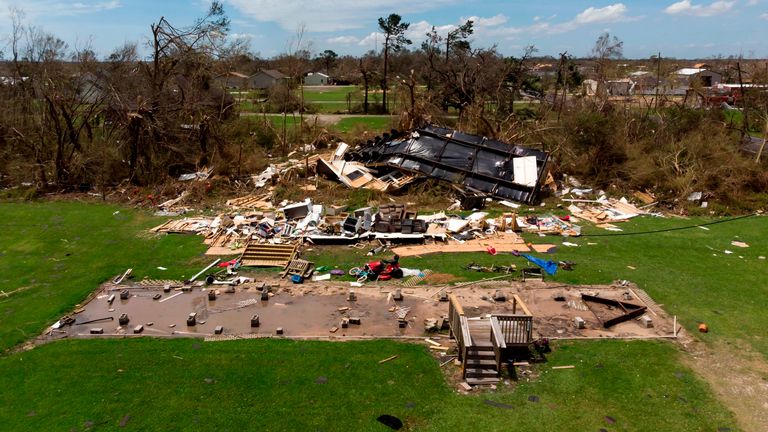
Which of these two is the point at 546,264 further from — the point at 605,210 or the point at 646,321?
the point at 605,210

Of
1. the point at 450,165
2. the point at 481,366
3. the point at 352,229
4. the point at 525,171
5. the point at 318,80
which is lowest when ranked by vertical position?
the point at 481,366

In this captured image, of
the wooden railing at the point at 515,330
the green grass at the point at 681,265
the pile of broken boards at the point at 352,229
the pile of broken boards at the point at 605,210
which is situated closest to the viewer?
the wooden railing at the point at 515,330

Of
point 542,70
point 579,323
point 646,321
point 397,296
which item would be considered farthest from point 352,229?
point 542,70

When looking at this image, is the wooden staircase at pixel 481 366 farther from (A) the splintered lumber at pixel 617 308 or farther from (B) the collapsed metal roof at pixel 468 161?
(B) the collapsed metal roof at pixel 468 161

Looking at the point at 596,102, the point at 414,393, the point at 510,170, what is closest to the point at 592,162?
the point at 510,170

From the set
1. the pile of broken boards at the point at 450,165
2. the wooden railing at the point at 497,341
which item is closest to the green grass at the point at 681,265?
the pile of broken boards at the point at 450,165

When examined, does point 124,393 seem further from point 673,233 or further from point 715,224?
point 715,224
